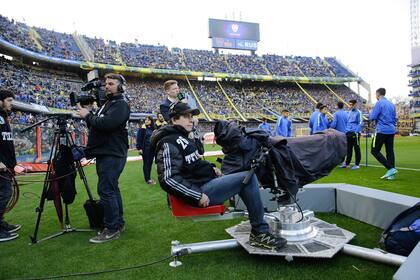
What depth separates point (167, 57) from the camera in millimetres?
47125

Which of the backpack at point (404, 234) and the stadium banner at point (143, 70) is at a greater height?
the stadium banner at point (143, 70)

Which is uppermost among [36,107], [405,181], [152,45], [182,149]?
[152,45]

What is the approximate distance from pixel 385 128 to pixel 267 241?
528cm

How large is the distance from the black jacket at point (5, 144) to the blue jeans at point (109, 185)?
1.37 meters

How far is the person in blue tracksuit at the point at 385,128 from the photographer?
22.8 feet

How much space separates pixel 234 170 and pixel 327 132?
3.57 ft

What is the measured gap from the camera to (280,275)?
275 centimetres

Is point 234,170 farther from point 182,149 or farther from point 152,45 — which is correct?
point 152,45

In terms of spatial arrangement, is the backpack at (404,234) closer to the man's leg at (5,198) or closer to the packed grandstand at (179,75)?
the man's leg at (5,198)

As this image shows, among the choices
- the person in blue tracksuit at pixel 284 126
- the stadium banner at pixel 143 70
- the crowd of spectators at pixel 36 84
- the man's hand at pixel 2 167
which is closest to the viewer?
the man's hand at pixel 2 167

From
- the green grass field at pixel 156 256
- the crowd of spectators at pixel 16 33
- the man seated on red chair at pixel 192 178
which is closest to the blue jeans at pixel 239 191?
the man seated on red chair at pixel 192 178

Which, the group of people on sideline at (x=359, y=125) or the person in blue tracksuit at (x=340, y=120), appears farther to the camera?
the person in blue tracksuit at (x=340, y=120)

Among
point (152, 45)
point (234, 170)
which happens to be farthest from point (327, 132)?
point (152, 45)

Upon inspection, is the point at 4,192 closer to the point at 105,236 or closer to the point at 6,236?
the point at 6,236
